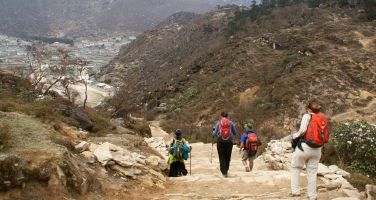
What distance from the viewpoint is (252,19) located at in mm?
66125

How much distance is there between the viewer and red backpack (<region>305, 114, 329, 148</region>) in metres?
7.00

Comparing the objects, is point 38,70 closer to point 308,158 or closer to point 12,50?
point 308,158

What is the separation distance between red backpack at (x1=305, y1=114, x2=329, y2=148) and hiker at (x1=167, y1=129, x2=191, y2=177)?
4.00 m

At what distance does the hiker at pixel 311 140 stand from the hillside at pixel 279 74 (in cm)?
2114

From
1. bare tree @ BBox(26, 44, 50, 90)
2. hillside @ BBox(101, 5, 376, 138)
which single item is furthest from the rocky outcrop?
hillside @ BBox(101, 5, 376, 138)

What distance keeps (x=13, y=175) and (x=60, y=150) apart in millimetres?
1161

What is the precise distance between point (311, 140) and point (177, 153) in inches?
163

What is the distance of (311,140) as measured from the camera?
7023mm

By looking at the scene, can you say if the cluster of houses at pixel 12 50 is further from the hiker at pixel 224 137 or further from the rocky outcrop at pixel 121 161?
the hiker at pixel 224 137

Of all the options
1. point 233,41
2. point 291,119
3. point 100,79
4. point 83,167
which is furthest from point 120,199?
point 100,79

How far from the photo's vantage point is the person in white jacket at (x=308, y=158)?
7148 millimetres

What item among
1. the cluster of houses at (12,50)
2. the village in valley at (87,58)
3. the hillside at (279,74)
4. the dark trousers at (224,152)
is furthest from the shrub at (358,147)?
the cluster of houses at (12,50)

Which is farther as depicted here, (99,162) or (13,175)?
(99,162)

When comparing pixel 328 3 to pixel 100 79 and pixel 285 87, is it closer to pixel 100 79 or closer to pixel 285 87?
pixel 285 87
